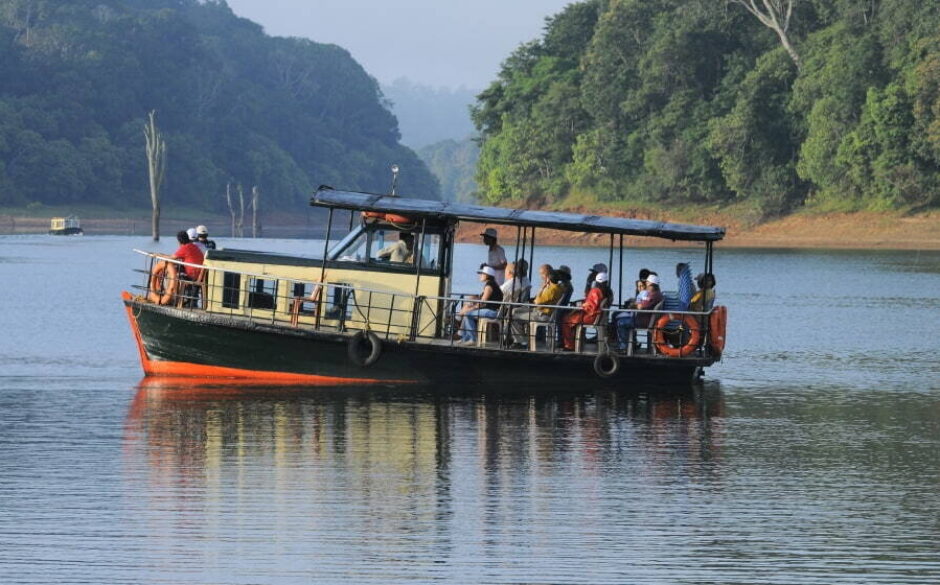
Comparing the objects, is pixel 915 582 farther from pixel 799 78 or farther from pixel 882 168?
pixel 799 78

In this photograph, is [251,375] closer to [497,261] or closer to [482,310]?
[482,310]

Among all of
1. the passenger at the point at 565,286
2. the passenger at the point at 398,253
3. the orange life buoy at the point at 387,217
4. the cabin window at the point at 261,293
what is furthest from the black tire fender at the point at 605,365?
the cabin window at the point at 261,293

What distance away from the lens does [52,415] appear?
2273 centimetres

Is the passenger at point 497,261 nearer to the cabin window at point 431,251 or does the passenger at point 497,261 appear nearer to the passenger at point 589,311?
the cabin window at point 431,251

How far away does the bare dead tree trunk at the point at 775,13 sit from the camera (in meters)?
105

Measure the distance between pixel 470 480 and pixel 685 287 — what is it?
352 inches

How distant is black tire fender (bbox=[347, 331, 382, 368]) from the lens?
24875mm

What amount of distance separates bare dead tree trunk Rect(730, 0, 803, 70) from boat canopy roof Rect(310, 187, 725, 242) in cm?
8044

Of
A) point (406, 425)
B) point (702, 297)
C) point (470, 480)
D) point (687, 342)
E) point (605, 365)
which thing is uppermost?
point (702, 297)

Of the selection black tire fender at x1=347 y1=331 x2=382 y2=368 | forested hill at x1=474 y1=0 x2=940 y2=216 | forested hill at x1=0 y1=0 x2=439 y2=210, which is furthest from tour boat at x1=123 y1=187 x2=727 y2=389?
forested hill at x1=0 y1=0 x2=439 y2=210

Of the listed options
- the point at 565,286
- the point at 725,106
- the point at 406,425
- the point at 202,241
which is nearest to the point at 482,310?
the point at 565,286

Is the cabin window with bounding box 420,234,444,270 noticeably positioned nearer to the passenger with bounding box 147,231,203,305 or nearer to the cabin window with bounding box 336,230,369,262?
the cabin window with bounding box 336,230,369,262

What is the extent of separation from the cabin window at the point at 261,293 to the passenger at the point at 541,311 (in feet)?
12.4

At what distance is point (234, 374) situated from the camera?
84.5 ft
